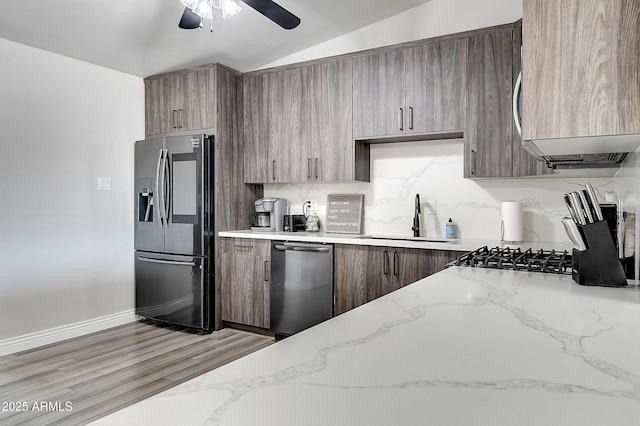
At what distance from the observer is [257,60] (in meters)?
4.01

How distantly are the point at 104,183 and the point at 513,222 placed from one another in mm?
3441

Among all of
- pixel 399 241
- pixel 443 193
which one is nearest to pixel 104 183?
pixel 399 241

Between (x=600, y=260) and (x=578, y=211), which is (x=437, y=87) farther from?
(x=600, y=260)

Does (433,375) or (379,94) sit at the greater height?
(379,94)

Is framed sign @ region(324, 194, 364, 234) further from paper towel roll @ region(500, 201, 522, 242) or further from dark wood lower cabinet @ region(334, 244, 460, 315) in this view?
paper towel roll @ region(500, 201, 522, 242)

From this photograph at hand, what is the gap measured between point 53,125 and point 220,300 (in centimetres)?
200

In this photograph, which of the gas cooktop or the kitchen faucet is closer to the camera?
the gas cooktop

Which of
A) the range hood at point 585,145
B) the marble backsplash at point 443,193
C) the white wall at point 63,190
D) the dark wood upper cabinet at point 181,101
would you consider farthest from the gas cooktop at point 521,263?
the white wall at point 63,190

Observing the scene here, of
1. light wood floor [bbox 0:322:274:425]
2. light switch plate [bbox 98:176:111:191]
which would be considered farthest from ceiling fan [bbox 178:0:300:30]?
light wood floor [bbox 0:322:274:425]

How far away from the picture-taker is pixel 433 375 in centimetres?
67

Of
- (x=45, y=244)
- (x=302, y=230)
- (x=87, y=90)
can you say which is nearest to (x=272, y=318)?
(x=302, y=230)

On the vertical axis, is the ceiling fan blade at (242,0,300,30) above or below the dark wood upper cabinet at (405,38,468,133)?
above

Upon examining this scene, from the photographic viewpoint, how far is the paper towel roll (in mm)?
3018

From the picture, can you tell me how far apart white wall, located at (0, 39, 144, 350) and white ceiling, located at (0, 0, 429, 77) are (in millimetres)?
259
